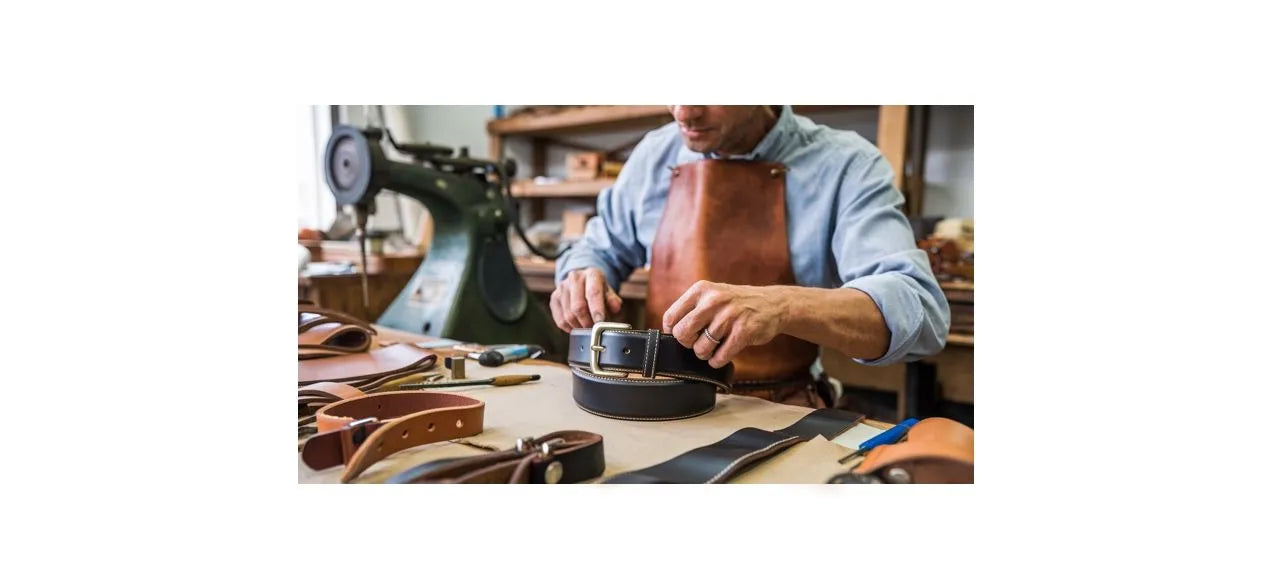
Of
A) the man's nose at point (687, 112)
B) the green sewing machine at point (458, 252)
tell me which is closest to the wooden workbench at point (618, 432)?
the man's nose at point (687, 112)

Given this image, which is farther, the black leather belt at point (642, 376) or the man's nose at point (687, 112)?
the man's nose at point (687, 112)

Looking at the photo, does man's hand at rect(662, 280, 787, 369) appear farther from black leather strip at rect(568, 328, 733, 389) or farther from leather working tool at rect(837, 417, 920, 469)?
leather working tool at rect(837, 417, 920, 469)

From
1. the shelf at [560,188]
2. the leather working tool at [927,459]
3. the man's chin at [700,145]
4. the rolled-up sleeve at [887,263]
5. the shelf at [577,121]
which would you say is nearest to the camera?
the leather working tool at [927,459]

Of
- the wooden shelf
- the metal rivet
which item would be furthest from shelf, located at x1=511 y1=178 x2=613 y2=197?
the metal rivet

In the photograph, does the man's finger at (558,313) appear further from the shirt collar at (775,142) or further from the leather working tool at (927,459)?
the leather working tool at (927,459)

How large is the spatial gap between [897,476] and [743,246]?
500 millimetres

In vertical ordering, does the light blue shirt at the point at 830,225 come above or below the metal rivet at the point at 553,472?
above

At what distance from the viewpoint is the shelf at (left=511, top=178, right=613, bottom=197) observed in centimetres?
211

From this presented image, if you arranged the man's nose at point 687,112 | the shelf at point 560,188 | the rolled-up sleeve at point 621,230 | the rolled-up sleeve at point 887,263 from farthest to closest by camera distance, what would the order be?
the shelf at point 560,188
the rolled-up sleeve at point 621,230
the man's nose at point 687,112
the rolled-up sleeve at point 887,263

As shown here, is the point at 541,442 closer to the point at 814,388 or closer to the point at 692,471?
the point at 692,471

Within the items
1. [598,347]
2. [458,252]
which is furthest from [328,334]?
[458,252]

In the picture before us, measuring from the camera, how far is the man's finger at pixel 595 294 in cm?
94

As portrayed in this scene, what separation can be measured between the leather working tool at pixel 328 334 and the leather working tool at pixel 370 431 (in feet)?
0.97
